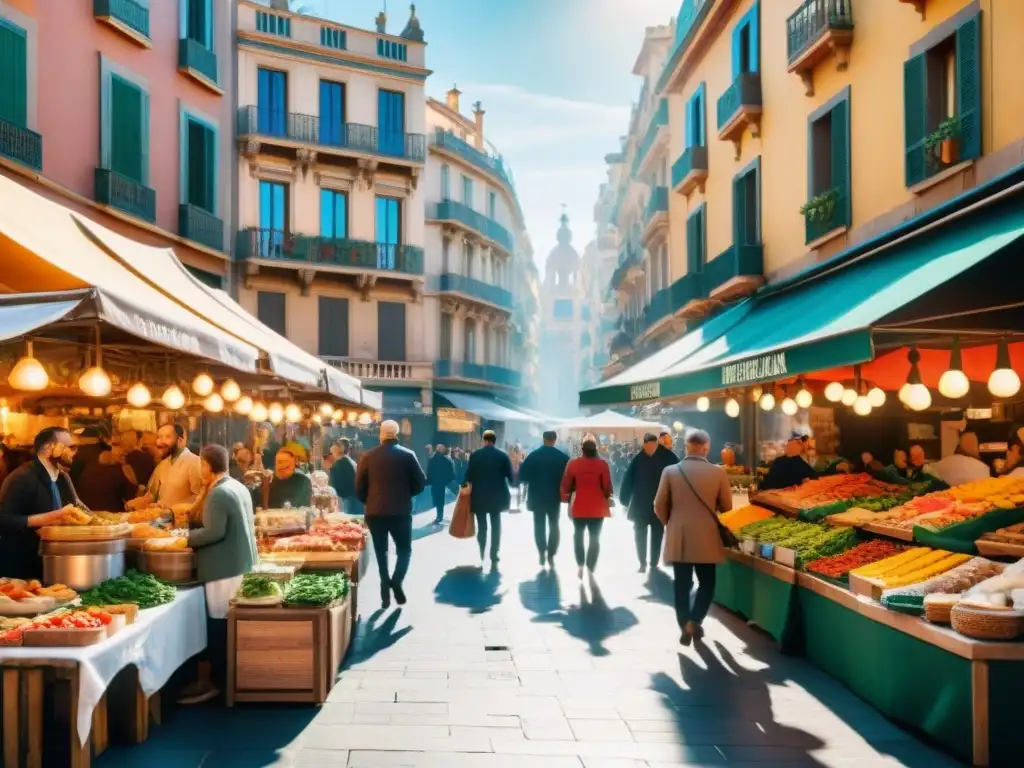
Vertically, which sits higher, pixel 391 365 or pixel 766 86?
pixel 766 86

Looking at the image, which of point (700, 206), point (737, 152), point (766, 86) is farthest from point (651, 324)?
point (766, 86)

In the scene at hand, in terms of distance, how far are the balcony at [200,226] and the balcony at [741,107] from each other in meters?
11.5

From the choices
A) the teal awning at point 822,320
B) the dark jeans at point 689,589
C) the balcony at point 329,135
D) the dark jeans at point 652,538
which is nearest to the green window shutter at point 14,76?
the teal awning at point 822,320

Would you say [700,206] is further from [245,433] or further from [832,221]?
[245,433]

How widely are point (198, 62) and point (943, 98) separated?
1572 centimetres

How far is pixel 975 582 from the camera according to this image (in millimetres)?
6609

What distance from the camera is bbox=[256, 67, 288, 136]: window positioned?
3153cm

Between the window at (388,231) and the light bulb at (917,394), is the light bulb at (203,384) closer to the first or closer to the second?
the light bulb at (917,394)

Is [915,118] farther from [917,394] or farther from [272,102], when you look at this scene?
[272,102]

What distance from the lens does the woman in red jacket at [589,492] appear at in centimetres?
1247

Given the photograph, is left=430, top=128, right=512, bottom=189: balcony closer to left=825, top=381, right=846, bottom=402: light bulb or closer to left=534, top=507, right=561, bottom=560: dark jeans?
left=534, top=507, right=561, bottom=560: dark jeans

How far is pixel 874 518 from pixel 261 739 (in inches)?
219

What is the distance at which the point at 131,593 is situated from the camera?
6156 millimetres

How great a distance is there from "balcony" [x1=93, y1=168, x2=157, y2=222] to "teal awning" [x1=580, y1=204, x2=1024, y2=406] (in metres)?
9.95
